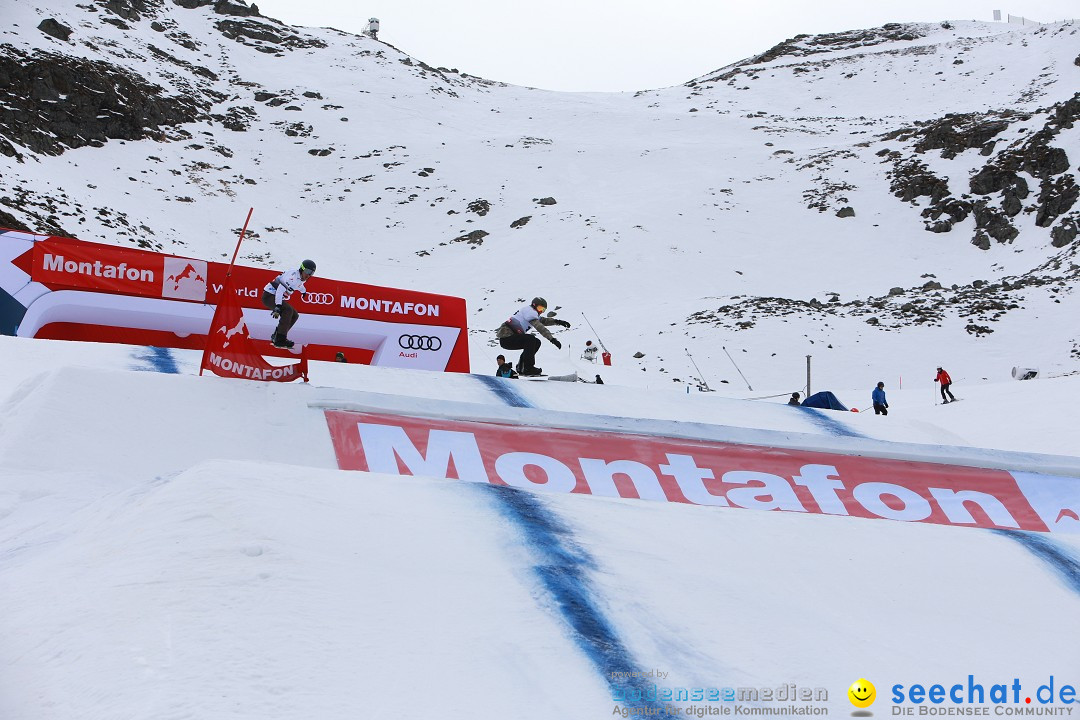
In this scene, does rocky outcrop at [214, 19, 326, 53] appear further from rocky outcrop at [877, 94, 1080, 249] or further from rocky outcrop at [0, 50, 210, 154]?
rocky outcrop at [877, 94, 1080, 249]

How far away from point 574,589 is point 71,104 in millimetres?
41567

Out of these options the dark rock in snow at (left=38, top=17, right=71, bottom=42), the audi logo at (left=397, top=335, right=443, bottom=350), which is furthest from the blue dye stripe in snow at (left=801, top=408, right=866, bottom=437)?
the dark rock in snow at (left=38, top=17, right=71, bottom=42)

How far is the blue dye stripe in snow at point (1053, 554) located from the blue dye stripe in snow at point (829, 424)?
10.6 feet

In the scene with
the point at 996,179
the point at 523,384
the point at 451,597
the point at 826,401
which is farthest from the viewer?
the point at 996,179

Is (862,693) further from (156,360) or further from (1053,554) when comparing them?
(156,360)

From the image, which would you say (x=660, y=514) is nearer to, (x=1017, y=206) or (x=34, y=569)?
(x=34, y=569)

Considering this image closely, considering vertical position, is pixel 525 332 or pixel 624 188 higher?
pixel 525 332

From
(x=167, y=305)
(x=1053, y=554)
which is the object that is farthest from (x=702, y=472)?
(x=167, y=305)

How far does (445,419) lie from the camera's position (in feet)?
21.7

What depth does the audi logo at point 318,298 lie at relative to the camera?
1148cm

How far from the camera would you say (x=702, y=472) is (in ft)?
21.0

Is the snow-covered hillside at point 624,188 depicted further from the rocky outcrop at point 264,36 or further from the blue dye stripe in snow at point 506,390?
the blue dye stripe in snow at point 506,390

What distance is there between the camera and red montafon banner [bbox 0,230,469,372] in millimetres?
10242

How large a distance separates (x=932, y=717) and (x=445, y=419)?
166 inches
